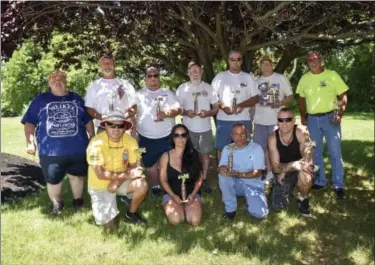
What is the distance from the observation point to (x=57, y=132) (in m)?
6.11

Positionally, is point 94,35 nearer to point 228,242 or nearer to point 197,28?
point 197,28

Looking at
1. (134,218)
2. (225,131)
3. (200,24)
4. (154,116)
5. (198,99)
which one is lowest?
(134,218)

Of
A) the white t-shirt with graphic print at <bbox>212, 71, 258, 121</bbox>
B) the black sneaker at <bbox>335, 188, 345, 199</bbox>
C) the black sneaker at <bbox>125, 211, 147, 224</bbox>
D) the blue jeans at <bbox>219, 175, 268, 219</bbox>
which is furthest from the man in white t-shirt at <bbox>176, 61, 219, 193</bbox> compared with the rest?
the black sneaker at <bbox>335, 188, 345, 199</bbox>

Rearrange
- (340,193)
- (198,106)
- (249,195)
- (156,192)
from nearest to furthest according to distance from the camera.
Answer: (249,195)
(198,106)
(156,192)
(340,193)

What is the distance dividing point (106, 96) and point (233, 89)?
75.0 inches

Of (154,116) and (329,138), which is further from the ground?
(154,116)

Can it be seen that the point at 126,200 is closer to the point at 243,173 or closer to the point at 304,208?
the point at 243,173

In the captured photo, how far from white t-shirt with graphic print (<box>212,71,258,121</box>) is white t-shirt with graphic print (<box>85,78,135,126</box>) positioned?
4.75 ft

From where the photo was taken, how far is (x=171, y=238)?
5.48 m

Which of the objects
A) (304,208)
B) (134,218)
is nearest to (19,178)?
(134,218)

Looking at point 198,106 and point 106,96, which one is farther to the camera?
point 198,106

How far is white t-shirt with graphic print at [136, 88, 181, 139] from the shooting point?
6.61 m

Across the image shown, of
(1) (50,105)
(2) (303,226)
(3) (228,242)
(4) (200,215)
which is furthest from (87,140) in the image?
(2) (303,226)

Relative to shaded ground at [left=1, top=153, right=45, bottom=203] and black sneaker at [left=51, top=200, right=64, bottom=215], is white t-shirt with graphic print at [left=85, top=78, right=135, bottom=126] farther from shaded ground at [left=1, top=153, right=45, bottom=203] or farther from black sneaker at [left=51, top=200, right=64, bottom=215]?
shaded ground at [left=1, top=153, right=45, bottom=203]
